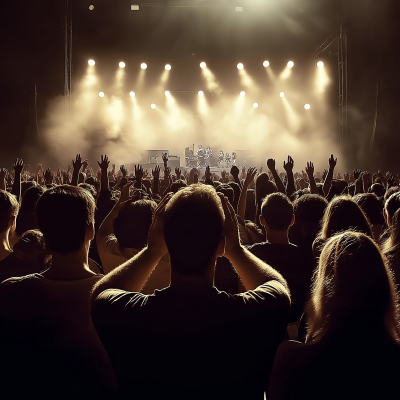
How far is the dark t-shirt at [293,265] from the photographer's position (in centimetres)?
199

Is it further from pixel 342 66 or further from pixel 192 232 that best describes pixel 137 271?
pixel 342 66

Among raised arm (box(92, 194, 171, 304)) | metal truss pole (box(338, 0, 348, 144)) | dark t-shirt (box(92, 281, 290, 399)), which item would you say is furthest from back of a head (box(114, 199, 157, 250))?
metal truss pole (box(338, 0, 348, 144))

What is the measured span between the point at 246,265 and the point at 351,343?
372 mm

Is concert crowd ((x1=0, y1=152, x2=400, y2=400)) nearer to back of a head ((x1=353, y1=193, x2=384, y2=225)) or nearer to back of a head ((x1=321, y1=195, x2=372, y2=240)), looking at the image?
back of a head ((x1=321, y1=195, x2=372, y2=240))

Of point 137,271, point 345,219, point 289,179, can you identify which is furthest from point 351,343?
point 289,179

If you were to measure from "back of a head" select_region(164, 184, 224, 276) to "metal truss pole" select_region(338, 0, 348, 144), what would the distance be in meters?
12.7

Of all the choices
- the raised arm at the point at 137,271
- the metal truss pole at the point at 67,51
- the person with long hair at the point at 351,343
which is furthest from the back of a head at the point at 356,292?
the metal truss pole at the point at 67,51

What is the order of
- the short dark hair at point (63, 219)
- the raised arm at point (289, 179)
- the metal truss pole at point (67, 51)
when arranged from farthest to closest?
the metal truss pole at point (67, 51) → the raised arm at point (289, 179) → the short dark hair at point (63, 219)

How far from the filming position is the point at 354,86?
12.5 metres

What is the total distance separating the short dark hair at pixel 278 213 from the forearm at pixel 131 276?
3.85ft

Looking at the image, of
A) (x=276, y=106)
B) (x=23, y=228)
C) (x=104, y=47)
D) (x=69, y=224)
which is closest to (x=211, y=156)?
(x=276, y=106)

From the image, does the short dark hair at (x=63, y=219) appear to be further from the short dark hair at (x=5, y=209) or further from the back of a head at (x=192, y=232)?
the short dark hair at (x=5, y=209)

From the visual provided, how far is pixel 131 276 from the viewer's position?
116cm

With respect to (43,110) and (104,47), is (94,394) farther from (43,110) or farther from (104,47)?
(104,47)
